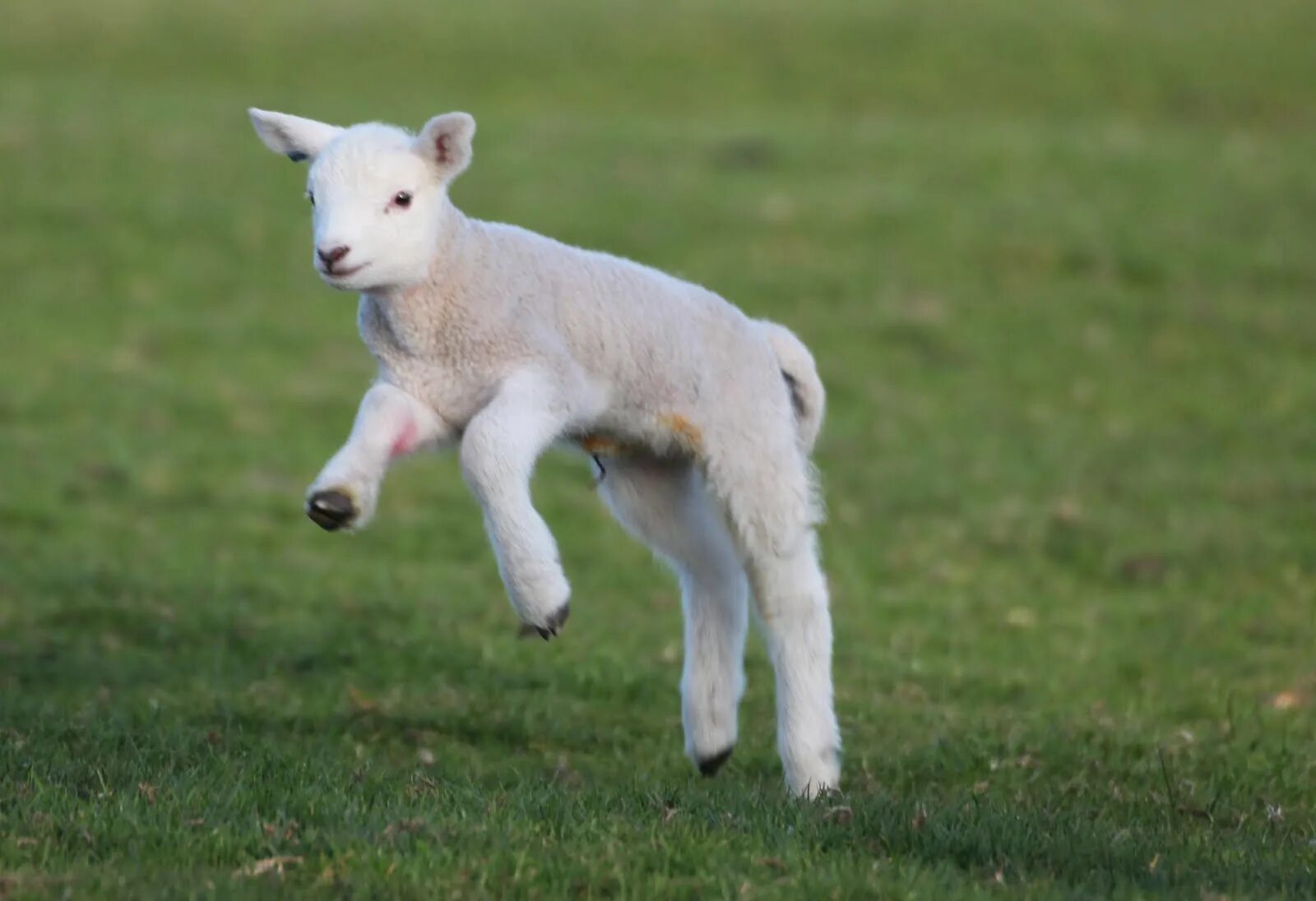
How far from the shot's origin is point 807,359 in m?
7.04

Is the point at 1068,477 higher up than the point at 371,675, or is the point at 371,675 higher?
the point at 1068,477

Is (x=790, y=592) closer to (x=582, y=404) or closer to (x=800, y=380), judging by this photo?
(x=800, y=380)

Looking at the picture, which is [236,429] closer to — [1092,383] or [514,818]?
[1092,383]

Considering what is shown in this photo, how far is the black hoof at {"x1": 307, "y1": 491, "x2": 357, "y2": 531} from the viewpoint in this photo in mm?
5395

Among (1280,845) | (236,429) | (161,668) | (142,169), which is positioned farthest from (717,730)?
(142,169)

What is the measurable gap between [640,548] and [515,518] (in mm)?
8462

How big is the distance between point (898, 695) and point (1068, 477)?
20.2 feet

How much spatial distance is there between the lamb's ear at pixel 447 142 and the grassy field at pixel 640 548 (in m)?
1.91

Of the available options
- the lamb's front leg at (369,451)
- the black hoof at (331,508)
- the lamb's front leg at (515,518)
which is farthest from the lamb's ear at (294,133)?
the black hoof at (331,508)

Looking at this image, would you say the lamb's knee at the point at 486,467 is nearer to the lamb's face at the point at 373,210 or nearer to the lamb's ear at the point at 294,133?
the lamb's face at the point at 373,210

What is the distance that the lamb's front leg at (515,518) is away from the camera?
5.50m

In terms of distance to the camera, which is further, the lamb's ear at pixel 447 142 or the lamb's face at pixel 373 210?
the lamb's ear at pixel 447 142

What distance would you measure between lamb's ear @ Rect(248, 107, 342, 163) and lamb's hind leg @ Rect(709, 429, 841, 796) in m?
1.70

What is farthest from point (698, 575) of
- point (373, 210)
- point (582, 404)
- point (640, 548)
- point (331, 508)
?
point (640, 548)
